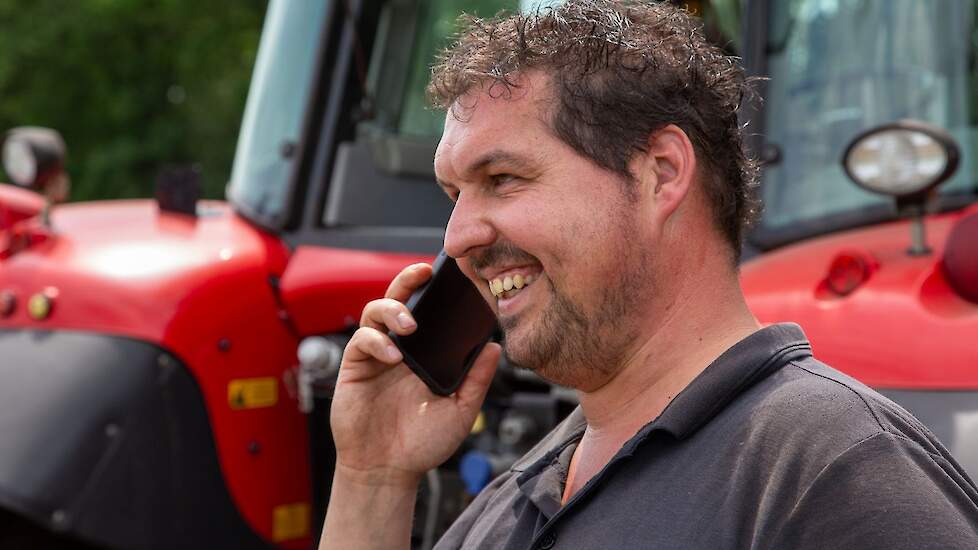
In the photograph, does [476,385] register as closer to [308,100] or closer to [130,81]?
[308,100]

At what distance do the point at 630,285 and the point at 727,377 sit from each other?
200mm

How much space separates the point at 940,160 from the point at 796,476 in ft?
4.40

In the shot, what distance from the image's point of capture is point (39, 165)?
4.18 m

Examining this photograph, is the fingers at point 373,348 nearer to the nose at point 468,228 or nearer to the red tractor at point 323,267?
the nose at point 468,228

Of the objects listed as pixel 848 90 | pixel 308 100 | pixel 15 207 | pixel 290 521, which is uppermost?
pixel 848 90

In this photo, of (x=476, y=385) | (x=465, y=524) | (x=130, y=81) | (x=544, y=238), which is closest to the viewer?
(x=544, y=238)

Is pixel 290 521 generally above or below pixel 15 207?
below

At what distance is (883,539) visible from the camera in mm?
1313

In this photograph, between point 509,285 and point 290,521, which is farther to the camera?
point 290,521

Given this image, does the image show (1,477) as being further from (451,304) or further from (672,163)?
(672,163)

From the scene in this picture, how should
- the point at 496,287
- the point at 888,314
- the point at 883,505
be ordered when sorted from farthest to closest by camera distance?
1. the point at 888,314
2. the point at 496,287
3. the point at 883,505

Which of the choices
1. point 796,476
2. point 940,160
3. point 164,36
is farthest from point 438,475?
point 164,36

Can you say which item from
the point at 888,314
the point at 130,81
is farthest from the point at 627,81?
the point at 130,81

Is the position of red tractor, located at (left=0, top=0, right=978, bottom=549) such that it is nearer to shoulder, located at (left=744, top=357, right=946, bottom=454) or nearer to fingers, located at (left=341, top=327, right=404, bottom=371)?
shoulder, located at (left=744, top=357, right=946, bottom=454)
